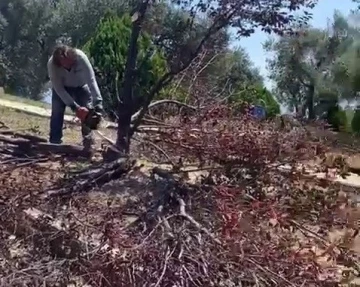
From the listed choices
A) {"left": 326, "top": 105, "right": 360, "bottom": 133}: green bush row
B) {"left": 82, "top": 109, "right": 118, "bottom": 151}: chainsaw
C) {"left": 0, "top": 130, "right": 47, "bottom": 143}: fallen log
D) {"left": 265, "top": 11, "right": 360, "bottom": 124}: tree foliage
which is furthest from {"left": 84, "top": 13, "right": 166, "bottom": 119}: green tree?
{"left": 265, "top": 11, "right": 360, "bottom": 124}: tree foliage

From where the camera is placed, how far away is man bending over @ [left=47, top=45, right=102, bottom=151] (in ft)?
24.2

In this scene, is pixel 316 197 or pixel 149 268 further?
pixel 316 197

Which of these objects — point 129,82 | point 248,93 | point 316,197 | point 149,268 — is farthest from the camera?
point 248,93

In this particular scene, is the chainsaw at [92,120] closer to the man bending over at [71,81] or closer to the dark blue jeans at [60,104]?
the man bending over at [71,81]

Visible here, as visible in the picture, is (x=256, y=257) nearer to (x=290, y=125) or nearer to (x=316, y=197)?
(x=316, y=197)

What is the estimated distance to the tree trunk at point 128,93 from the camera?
21.2 feet

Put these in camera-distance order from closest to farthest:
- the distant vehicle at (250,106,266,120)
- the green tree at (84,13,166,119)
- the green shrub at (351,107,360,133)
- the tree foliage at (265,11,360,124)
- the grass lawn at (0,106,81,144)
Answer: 1. the distant vehicle at (250,106,266,120)
2. the green tree at (84,13,166,119)
3. the grass lawn at (0,106,81,144)
4. the green shrub at (351,107,360,133)
5. the tree foliage at (265,11,360,124)

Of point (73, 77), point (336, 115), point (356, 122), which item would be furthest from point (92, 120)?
point (336, 115)

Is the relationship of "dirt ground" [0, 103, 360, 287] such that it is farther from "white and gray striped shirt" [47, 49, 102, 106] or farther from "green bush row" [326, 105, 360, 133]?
"green bush row" [326, 105, 360, 133]

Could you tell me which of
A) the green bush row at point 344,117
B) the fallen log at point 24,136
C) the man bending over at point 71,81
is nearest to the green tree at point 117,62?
the man bending over at point 71,81

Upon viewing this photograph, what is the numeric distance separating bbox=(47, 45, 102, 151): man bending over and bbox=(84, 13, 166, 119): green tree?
0.88ft

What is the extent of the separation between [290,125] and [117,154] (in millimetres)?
1371

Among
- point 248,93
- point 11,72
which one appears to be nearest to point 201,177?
point 248,93

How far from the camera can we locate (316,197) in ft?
16.0
